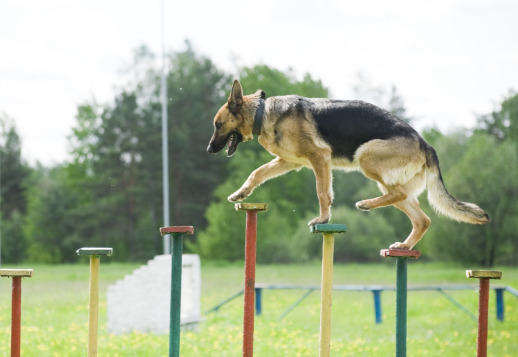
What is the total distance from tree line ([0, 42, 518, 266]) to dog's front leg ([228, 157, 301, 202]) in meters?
30.1

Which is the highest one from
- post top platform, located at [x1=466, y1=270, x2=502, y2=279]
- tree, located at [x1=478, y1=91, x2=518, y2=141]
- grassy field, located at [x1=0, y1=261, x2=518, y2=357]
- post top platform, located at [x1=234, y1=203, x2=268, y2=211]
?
tree, located at [x1=478, y1=91, x2=518, y2=141]

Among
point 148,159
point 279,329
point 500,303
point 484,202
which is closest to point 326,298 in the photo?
point 279,329

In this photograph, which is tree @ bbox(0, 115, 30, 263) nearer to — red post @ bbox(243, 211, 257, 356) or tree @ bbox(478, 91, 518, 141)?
tree @ bbox(478, 91, 518, 141)

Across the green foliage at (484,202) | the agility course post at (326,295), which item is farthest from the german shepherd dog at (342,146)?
the green foliage at (484,202)

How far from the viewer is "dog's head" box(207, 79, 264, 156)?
250 inches

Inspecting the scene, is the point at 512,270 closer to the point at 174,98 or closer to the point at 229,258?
the point at 229,258

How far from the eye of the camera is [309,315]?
58.1ft

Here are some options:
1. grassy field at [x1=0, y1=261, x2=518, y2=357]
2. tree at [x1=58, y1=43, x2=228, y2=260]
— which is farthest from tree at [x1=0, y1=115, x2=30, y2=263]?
grassy field at [x1=0, y1=261, x2=518, y2=357]

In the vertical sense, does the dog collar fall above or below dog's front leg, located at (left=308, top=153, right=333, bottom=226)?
above

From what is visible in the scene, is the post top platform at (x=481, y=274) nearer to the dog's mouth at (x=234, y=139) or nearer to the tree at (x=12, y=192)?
the dog's mouth at (x=234, y=139)

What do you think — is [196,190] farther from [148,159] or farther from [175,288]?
[175,288]

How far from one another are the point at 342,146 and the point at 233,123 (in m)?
0.99

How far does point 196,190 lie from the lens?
4409 centimetres

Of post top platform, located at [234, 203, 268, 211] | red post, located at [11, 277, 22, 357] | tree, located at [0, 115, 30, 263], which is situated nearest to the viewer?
post top platform, located at [234, 203, 268, 211]
